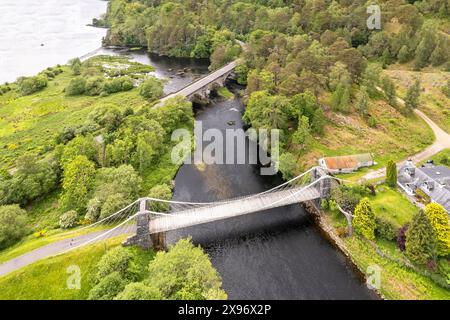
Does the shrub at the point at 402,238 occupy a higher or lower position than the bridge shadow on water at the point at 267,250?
higher

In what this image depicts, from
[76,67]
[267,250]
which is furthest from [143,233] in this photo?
[76,67]

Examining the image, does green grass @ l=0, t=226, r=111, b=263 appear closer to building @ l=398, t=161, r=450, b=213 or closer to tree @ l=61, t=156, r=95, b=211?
tree @ l=61, t=156, r=95, b=211

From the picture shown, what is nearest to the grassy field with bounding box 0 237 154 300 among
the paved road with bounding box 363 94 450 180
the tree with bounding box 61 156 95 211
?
the tree with bounding box 61 156 95 211

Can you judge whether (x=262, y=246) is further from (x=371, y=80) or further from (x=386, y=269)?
(x=371, y=80)

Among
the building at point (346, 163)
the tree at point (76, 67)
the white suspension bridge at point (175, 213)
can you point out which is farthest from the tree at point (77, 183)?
the tree at point (76, 67)

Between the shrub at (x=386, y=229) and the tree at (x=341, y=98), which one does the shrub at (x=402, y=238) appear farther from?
the tree at (x=341, y=98)
